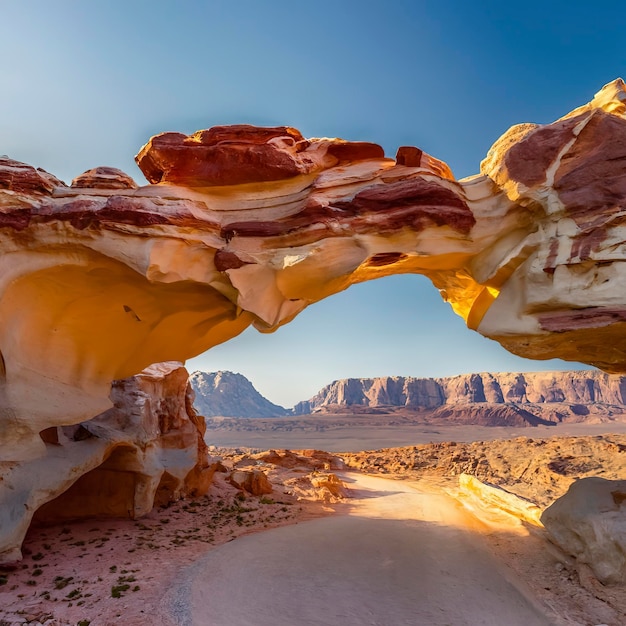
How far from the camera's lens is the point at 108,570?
8.32 m

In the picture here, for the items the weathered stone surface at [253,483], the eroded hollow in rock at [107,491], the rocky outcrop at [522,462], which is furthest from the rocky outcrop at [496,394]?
the eroded hollow in rock at [107,491]

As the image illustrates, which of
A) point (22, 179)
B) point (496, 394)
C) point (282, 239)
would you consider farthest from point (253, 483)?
point (496, 394)

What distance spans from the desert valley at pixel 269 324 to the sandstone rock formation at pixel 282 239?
5cm

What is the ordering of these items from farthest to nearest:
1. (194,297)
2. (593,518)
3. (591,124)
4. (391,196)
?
1. (194,297)
2. (391,196)
3. (591,124)
4. (593,518)

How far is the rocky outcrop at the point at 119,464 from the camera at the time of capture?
8.66m

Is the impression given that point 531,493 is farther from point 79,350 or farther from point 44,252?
point 44,252

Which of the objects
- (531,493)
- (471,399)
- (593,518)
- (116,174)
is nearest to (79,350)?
(116,174)

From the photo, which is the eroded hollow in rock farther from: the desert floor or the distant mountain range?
the distant mountain range

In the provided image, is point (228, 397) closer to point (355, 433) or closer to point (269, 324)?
point (355, 433)

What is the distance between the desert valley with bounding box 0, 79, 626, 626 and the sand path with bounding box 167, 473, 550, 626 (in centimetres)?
6

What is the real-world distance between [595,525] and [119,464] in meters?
12.0

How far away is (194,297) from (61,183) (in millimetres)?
4072

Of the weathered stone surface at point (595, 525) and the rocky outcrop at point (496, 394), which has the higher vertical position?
the rocky outcrop at point (496, 394)

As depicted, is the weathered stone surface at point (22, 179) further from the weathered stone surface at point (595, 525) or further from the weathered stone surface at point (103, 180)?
the weathered stone surface at point (595, 525)
